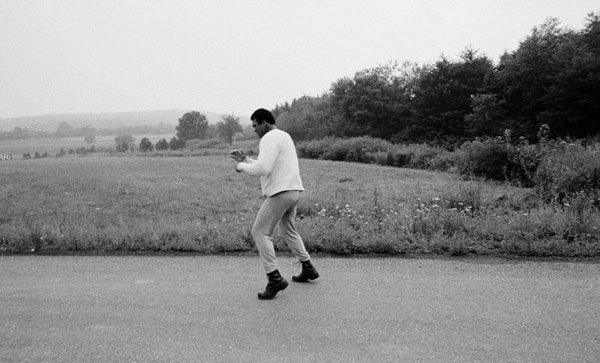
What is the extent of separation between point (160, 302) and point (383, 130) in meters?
49.9

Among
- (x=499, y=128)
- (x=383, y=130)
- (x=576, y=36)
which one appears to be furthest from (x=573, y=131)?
(x=383, y=130)

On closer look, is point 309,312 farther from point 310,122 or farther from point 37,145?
point 37,145

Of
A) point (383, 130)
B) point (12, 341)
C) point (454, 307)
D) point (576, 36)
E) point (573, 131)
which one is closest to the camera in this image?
point (12, 341)

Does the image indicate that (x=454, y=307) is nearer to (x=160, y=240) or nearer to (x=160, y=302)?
(x=160, y=302)

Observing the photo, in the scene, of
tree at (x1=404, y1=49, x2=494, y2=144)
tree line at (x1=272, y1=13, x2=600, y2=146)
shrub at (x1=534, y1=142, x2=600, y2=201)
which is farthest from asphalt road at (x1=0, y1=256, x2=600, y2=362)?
tree at (x1=404, y1=49, x2=494, y2=144)

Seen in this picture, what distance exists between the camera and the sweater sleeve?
4.64 meters

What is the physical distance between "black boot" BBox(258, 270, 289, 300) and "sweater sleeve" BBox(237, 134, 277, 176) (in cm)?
113

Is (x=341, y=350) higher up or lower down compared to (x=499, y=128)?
lower down

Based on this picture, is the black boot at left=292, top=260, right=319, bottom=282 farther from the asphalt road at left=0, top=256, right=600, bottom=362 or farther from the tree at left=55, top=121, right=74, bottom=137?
the tree at left=55, top=121, right=74, bottom=137

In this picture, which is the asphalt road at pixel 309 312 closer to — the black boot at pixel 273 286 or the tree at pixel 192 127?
the black boot at pixel 273 286

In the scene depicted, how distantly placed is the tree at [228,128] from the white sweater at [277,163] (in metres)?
77.6

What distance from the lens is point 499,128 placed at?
36969mm

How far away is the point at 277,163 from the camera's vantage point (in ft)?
16.1

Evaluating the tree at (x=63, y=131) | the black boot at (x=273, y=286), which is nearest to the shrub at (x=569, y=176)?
the black boot at (x=273, y=286)
